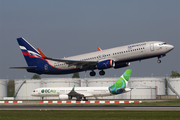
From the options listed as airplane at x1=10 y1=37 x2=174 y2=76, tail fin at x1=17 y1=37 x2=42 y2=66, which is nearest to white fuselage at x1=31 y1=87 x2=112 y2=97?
tail fin at x1=17 y1=37 x2=42 y2=66

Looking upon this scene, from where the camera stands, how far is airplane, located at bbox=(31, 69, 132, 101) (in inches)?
3076

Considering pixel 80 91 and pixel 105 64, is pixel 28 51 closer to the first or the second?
pixel 80 91

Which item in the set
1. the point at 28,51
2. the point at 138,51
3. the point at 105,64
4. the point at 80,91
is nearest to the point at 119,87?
Result: the point at 80,91

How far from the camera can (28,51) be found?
73125 mm

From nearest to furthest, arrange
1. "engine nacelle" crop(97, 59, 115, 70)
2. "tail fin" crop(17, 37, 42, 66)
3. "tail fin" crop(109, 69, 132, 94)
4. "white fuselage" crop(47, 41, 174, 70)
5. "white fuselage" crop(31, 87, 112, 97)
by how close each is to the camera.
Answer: "white fuselage" crop(47, 41, 174, 70)
"engine nacelle" crop(97, 59, 115, 70)
"tail fin" crop(17, 37, 42, 66)
"tail fin" crop(109, 69, 132, 94)
"white fuselage" crop(31, 87, 112, 97)

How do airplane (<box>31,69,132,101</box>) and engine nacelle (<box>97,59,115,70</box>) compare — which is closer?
engine nacelle (<box>97,59,115,70</box>)

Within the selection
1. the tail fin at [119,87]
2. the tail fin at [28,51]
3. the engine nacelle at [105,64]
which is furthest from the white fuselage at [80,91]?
the engine nacelle at [105,64]

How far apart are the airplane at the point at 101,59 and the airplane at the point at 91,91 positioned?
12.4 meters

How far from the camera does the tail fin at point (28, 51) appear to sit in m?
70.9

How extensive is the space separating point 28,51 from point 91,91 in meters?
20.2

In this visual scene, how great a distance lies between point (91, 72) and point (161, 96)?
51.9 m

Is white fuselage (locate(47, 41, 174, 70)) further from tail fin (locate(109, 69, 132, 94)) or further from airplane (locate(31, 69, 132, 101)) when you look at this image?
airplane (locate(31, 69, 132, 101))

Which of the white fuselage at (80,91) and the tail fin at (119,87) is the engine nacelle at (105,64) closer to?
the tail fin at (119,87)

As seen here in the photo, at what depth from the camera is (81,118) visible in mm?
38750
